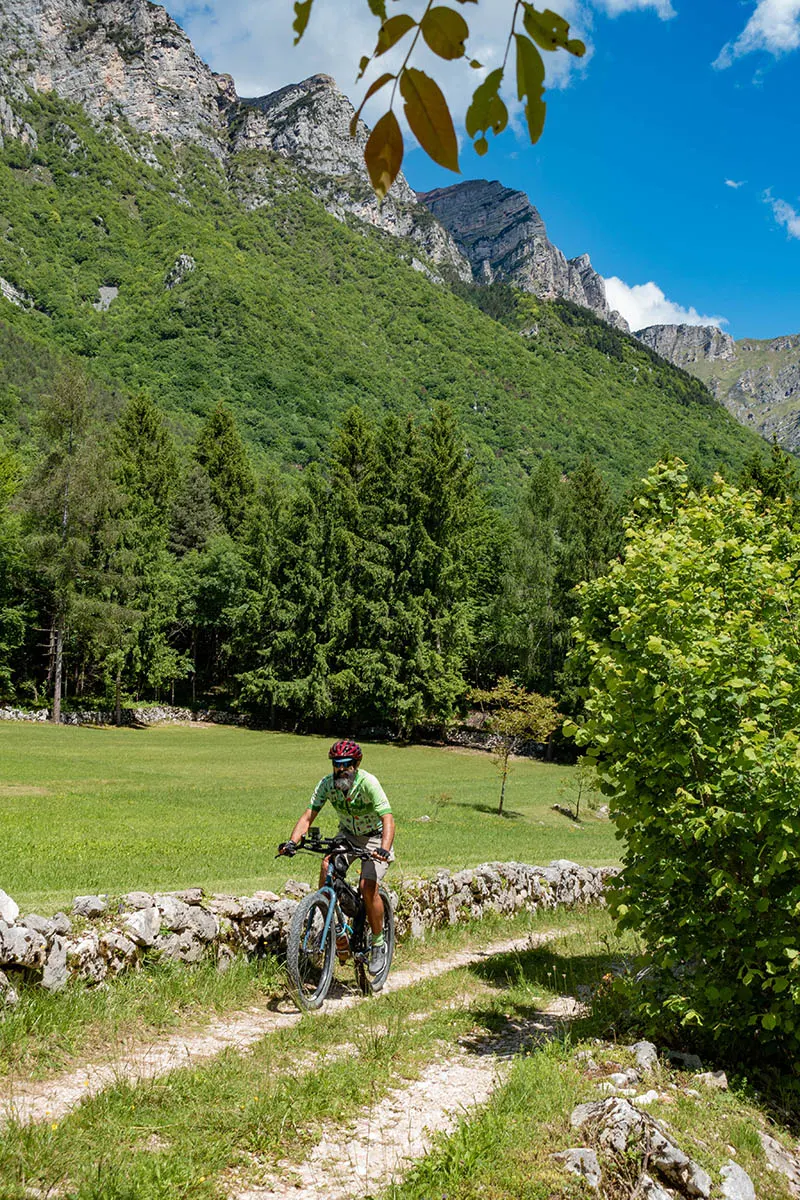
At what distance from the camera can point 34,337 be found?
7162 centimetres

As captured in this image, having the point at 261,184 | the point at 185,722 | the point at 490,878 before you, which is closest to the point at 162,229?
the point at 261,184

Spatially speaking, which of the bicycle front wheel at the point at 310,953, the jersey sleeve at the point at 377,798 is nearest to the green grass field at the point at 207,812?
the bicycle front wheel at the point at 310,953

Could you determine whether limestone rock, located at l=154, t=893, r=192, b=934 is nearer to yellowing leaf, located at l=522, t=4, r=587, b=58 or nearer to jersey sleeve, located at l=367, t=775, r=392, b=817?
jersey sleeve, located at l=367, t=775, r=392, b=817

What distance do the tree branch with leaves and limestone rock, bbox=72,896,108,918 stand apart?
5.60 meters

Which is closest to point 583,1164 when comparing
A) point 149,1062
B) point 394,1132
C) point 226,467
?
point 394,1132

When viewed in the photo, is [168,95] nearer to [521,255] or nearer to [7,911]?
[521,255]

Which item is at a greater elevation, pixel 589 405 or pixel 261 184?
pixel 261 184

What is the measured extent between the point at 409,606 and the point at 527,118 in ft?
125

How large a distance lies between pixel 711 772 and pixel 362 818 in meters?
2.69

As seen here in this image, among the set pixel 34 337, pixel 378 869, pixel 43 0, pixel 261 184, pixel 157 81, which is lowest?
pixel 378 869

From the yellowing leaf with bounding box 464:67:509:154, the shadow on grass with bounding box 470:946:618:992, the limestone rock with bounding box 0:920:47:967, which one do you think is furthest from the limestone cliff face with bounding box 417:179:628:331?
the yellowing leaf with bounding box 464:67:509:154

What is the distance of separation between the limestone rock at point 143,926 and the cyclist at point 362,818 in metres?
1.11

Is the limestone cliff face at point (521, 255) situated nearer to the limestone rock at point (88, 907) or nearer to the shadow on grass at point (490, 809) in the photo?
the shadow on grass at point (490, 809)

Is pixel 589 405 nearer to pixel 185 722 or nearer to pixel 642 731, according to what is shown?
pixel 185 722
